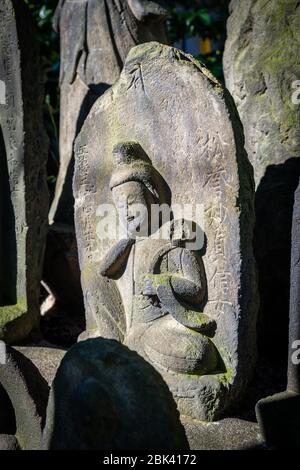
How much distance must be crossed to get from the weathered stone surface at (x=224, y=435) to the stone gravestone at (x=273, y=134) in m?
0.96

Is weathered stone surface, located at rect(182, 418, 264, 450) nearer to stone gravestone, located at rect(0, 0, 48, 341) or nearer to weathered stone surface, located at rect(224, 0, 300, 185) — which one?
stone gravestone, located at rect(0, 0, 48, 341)

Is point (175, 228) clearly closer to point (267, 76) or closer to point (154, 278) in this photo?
point (154, 278)

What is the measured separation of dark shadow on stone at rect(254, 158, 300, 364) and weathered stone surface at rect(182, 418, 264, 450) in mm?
939

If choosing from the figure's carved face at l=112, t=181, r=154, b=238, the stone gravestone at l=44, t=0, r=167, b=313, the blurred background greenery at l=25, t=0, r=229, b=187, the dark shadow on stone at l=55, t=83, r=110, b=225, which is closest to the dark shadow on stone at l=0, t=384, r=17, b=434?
the figure's carved face at l=112, t=181, r=154, b=238

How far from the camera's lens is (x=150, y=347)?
2811 mm

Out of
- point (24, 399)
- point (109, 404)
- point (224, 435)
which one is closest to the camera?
point (109, 404)

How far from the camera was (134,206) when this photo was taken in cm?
296

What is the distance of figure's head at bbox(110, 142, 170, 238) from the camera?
2947 mm

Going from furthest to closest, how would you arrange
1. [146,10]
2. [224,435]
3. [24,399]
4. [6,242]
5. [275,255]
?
[146,10] → [6,242] → [275,255] → [224,435] → [24,399]

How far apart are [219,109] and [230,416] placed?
1453 mm

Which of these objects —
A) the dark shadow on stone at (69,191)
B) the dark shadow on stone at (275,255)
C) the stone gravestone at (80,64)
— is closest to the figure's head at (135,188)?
the dark shadow on stone at (275,255)

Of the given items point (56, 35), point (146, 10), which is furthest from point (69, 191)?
point (56, 35)

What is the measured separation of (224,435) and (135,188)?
1268 mm

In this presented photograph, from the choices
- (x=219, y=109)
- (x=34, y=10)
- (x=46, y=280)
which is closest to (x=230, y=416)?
(x=219, y=109)
